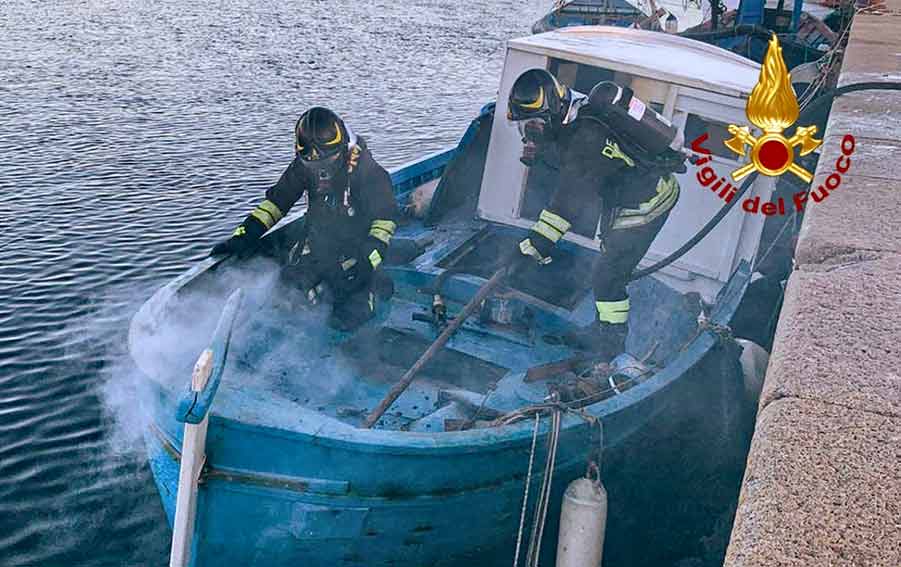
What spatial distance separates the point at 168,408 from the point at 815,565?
11.7 feet

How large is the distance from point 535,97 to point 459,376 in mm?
2108

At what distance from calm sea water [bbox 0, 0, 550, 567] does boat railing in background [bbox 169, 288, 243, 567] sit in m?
2.18

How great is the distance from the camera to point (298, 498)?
415 centimetres

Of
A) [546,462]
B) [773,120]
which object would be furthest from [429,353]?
[773,120]

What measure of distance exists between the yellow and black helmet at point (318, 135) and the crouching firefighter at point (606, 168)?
1.21 metres

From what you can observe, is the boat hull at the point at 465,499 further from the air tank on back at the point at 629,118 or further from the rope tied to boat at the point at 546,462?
the air tank on back at the point at 629,118

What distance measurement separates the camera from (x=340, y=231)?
5.76 meters

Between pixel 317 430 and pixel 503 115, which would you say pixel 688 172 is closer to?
pixel 503 115

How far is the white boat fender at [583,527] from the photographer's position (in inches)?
163

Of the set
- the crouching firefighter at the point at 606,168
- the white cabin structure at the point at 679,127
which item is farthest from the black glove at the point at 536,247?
the white cabin structure at the point at 679,127

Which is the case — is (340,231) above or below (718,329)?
above

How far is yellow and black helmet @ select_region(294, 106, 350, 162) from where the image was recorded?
522 cm

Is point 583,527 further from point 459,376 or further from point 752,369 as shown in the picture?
point 752,369

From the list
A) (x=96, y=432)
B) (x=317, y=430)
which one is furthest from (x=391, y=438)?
(x=96, y=432)
